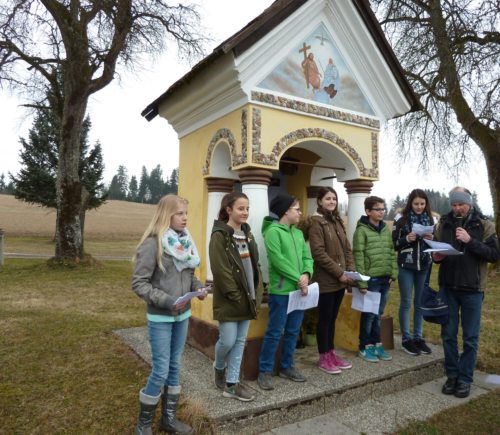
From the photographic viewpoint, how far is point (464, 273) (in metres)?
3.79

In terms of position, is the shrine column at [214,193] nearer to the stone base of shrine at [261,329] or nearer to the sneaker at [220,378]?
the stone base of shrine at [261,329]

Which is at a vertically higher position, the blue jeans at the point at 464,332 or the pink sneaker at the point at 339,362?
the blue jeans at the point at 464,332

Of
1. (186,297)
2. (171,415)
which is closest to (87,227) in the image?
(171,415)

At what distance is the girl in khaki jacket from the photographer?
3.98 meters

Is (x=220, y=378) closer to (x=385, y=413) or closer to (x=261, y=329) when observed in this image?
(x=261, y=329)

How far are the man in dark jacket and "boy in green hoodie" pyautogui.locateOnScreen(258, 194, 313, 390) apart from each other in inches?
52.6

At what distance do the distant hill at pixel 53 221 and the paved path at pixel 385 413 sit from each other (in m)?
26.0

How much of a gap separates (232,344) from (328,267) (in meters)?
1.21

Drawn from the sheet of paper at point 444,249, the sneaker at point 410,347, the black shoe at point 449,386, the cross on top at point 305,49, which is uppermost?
the cross on top at point 305,49

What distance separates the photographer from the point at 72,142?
12547 millimetres

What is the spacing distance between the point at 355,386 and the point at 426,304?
43.0 inches

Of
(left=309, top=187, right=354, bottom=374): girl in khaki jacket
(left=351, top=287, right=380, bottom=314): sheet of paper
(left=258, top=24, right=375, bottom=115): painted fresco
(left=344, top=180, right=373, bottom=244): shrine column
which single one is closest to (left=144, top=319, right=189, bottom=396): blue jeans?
(left=309, top=187, right=354, bottom=374): girl in khaki jacket

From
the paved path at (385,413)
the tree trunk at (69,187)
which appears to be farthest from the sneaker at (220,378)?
the tree trunk at (69,187)

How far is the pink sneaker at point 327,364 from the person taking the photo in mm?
4023
